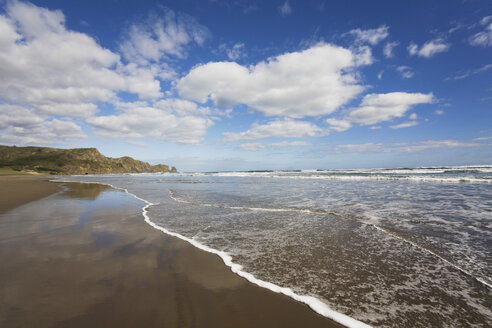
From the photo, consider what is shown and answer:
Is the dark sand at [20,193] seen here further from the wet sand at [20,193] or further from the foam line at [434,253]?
the foam line at [434,253]

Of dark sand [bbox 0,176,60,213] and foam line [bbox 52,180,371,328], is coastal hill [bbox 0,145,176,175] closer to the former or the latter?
dark sand [bbox 0,176,60,213]

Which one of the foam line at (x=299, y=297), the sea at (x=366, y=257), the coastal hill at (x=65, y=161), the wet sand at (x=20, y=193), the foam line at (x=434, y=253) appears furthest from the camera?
the coastal hill at (x=65, y=161)

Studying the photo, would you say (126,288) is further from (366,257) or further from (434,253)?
(434,253)

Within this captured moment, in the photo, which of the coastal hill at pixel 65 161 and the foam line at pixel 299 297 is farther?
the coastal hill at pixel 65 161

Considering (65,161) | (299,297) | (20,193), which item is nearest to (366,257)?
(299,297)

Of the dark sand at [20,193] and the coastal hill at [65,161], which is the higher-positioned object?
the coastal hill at [65,161]

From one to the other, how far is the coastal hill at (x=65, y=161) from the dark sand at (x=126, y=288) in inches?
3977

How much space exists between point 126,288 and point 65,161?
4856 inches

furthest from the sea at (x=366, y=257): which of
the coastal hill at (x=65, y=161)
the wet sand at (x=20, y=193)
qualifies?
the coastal hill at (x=65, y=161)

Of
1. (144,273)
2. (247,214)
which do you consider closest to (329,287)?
(144,273)

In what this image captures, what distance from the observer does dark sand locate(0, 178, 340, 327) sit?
2.53 metres

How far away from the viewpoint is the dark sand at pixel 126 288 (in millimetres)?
2531

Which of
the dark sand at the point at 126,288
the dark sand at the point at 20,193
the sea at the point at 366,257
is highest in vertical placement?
the dark sand at the point at 20,193

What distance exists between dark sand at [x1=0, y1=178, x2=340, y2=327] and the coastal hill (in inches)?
3977
